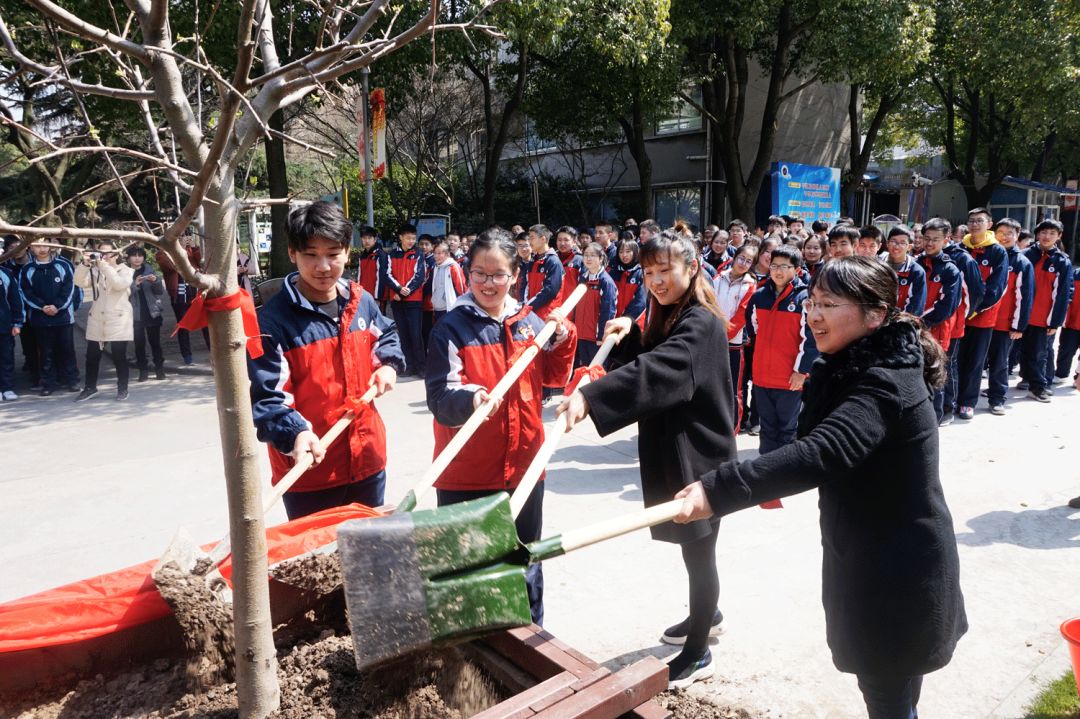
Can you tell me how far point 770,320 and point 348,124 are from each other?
19.8 metres

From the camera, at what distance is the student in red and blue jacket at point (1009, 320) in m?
7.49

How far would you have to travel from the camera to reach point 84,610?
223cm

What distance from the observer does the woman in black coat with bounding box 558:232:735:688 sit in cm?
269

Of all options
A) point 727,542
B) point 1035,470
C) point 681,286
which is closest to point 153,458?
point 727,542

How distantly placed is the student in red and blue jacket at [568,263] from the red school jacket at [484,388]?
576 cm

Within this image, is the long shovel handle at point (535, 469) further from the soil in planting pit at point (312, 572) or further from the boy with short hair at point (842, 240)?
the boy with short hair at point (842, 240)

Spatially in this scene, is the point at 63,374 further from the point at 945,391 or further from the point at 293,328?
the point at 945,391

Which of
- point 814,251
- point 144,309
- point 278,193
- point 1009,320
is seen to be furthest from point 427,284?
point 1009,320

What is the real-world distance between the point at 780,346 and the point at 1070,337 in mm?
5773

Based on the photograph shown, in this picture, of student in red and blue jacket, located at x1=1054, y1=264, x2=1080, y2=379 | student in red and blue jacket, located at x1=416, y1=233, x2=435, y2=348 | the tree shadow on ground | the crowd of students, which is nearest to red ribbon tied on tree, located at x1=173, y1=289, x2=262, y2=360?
the tree shadow on ground

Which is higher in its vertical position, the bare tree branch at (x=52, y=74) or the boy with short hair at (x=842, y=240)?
the bare tree branch at (x=52, y=74)

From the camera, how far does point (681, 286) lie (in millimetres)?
2949

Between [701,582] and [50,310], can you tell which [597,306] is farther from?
[50,310]

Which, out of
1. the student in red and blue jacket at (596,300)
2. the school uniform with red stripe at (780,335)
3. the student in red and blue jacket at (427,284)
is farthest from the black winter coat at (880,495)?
the student in red and blue jacket at (427,284)
